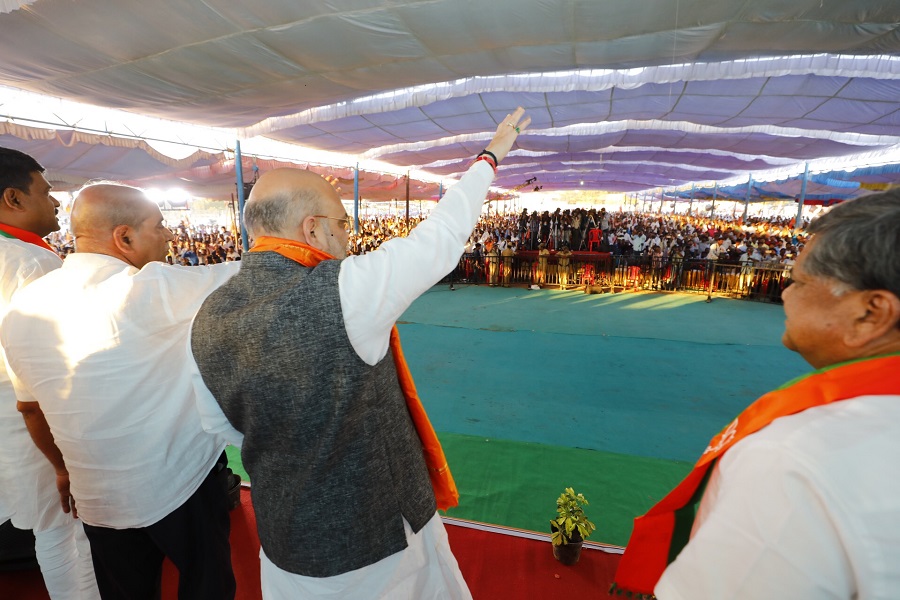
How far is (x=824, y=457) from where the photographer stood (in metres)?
0.54

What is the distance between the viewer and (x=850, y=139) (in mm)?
10445

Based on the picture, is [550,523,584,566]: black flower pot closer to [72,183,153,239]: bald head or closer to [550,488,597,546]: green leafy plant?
[550,488,597,546]: green leafy plant

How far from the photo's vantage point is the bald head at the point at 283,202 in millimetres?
1098

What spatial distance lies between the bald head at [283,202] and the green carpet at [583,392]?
2.31 meters

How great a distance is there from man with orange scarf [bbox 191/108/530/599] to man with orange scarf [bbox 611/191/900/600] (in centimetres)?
69

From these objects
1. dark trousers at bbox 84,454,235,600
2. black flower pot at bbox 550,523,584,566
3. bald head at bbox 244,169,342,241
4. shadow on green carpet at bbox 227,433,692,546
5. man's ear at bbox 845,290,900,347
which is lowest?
shadow on green carpet at bbox 227,433,692,546

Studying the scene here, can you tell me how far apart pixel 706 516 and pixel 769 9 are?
16.3 feet

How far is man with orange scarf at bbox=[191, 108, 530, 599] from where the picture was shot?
3.12ft

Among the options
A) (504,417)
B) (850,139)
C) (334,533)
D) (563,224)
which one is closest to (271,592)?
(334,533)

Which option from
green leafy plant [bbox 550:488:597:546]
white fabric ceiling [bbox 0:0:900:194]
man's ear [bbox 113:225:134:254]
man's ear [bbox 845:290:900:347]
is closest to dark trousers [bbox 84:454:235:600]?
man's ear [bbox 113:225:134:254]

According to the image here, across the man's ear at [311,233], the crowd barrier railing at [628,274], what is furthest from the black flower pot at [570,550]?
the crowd barrier railing at [628,274]

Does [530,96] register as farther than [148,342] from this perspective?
Yes

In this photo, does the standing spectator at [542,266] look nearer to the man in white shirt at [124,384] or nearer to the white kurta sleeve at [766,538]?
the man in white shirt at [124,384]

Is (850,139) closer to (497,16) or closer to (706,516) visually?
(497,16)
